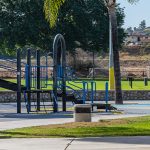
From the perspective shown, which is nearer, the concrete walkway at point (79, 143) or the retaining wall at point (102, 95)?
the concrete walkway at point (79, 143)

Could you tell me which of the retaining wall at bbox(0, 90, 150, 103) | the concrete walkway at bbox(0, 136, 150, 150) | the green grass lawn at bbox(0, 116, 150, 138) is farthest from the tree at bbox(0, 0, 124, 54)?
the concrete walkway at bbox(0, 136, 150, 150)

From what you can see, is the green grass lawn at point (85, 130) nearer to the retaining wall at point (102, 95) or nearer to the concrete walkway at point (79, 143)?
the concrete walkway at point (79, 143)

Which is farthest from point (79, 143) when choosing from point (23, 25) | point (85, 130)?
point (23, 25)

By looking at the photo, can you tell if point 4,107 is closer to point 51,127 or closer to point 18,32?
point 51,127

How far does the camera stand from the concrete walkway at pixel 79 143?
616 inches

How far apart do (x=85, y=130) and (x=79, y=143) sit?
3007 mm

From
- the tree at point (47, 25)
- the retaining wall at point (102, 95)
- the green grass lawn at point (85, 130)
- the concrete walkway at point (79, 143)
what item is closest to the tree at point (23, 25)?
the tree at point (47, 25)

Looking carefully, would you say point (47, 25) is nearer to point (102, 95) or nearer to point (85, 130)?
point (102, 95)

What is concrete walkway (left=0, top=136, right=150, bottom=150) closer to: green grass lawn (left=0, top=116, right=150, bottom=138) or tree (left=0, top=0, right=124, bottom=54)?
green grass lawn (left=0, top=116, right=150, bottom=138)

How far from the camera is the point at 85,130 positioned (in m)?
19.5

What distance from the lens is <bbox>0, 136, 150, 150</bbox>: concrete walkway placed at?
15.6 metres

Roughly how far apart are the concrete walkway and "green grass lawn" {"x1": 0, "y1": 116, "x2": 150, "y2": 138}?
884 mm

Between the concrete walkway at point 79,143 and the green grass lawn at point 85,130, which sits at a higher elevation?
the green grass lawn at point 85,130

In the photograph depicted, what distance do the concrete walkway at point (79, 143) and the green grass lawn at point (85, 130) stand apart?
88 centimetres
